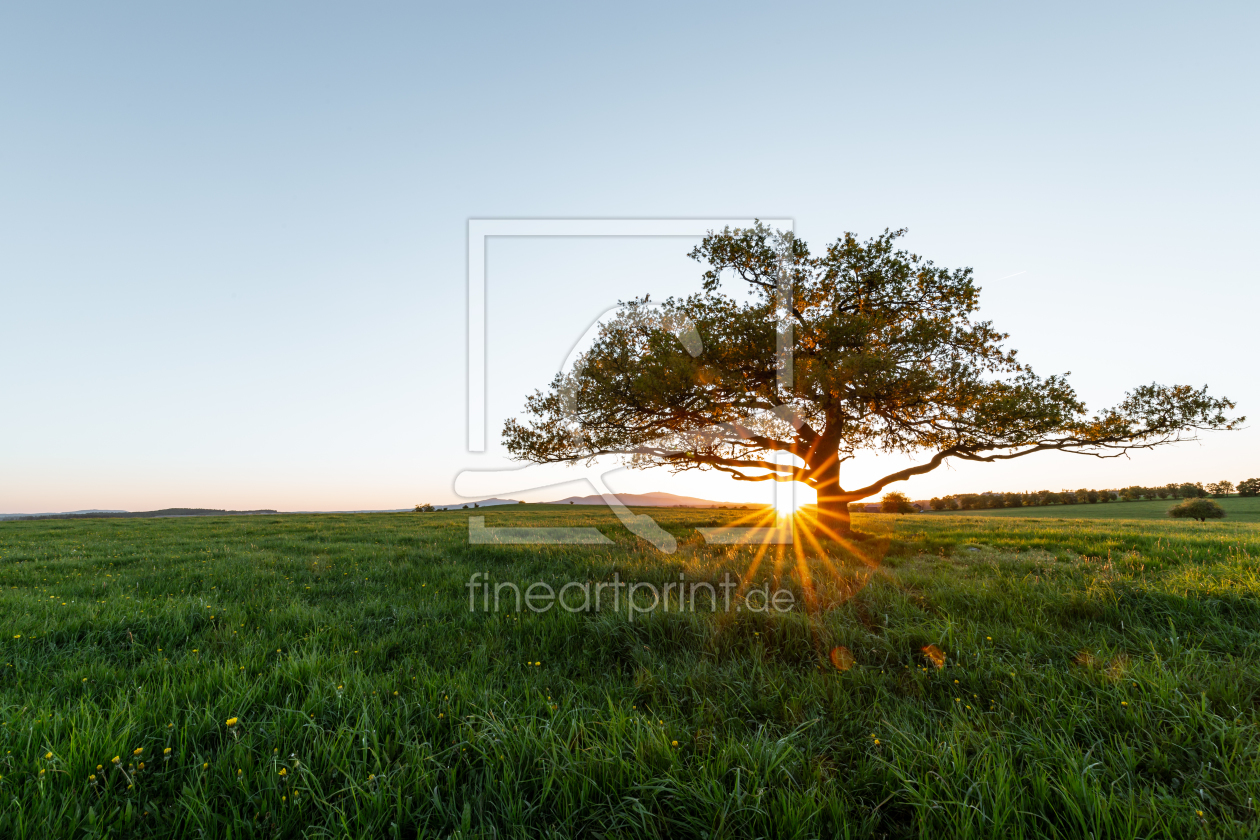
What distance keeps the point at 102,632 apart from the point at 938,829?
7210 mm

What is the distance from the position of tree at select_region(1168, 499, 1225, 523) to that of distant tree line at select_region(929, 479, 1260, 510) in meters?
18.0

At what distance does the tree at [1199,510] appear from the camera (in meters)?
31.0

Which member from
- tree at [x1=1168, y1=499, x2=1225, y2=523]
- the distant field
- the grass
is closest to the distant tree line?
the distant field

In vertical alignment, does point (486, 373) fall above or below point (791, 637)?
above

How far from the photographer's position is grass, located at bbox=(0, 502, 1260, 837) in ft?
7.75

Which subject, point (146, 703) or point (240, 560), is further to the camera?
point (240, 560)

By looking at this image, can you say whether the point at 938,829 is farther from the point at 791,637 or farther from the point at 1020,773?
the point at 791,637

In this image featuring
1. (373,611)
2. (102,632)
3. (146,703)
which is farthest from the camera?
(373,611)

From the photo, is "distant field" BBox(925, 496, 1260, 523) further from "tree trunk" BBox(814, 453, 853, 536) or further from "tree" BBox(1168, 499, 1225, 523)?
"tree trunk" BBox(814, 453, 853, 536)

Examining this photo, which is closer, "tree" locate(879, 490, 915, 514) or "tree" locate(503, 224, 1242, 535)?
"tree" locate(503, 224, 1242, 535)

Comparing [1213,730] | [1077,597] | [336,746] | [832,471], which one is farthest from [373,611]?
[832,471]

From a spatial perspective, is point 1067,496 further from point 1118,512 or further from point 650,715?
point 650,715

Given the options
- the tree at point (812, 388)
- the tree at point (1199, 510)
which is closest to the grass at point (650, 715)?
the tree at point (812, 388)

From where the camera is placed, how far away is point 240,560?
9508mm
